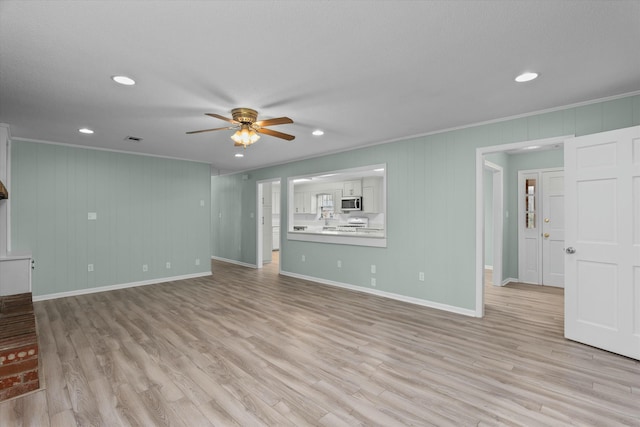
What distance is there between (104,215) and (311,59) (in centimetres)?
510

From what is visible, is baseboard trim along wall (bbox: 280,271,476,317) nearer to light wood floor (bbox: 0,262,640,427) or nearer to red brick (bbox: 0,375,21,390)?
light wood floor (bbox: 0,262,640,427)

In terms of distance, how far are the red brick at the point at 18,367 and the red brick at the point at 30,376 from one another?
1.1 inches

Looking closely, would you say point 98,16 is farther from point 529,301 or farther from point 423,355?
point 529,301

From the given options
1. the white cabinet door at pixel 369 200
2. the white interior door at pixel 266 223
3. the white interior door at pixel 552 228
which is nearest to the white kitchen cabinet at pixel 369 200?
the white cabinet door at pixel 369 200

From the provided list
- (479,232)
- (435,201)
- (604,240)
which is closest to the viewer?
(604,240)

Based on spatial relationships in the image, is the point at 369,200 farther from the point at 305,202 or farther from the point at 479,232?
the point at 479,232

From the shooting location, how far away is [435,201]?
4.42m

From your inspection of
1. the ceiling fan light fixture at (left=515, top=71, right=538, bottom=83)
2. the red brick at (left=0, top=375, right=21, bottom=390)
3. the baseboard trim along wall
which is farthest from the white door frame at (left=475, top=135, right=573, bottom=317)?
the red brick at (left=0, top=375, right=21, bottom=390)

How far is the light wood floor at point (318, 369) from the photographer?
2055 millimetres

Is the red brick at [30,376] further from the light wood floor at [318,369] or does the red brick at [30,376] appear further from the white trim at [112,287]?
the white trim at [112,287]

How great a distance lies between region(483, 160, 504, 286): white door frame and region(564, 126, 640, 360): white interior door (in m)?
2.54

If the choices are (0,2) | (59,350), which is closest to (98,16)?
(0,2)

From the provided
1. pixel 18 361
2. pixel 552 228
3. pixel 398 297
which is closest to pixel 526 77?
pixel 398 297

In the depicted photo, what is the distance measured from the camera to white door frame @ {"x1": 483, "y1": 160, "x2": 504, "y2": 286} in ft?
18.7
